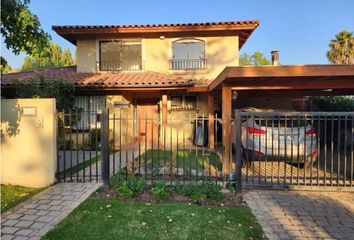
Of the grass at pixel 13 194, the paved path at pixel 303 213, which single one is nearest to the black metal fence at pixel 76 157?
the grass at pixel 13 194

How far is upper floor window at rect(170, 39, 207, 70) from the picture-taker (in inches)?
579

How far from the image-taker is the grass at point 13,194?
17.5 feet

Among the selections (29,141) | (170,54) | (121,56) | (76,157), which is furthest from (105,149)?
(121,56)

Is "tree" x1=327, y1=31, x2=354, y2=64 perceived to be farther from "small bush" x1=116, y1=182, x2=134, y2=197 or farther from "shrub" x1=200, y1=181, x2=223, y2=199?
"small bush" x1=116, y1=182, x2=134, y2=197

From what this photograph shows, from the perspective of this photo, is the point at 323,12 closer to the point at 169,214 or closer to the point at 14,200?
the point at 169,214

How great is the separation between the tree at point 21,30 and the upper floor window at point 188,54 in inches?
336

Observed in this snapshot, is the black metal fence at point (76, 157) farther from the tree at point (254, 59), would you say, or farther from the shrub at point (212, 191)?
the tree at point (254, 59)

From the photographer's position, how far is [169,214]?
4988 mm

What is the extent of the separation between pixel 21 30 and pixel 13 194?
10.8 feet

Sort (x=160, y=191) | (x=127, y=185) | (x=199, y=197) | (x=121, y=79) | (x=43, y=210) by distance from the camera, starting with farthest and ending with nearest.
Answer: (x=121, y=79) < (x=127, y=185) < (x=160, y=191) < (x=199, y=197) < (x=43, y=210)

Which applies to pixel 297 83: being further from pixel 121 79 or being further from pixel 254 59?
pixel 254 59

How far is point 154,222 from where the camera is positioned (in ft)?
15.3

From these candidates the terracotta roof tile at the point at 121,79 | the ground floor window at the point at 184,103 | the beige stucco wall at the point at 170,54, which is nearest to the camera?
the terracotta roof tile at the point at 121,79

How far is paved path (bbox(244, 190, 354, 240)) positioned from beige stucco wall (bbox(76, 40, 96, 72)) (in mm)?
11113
